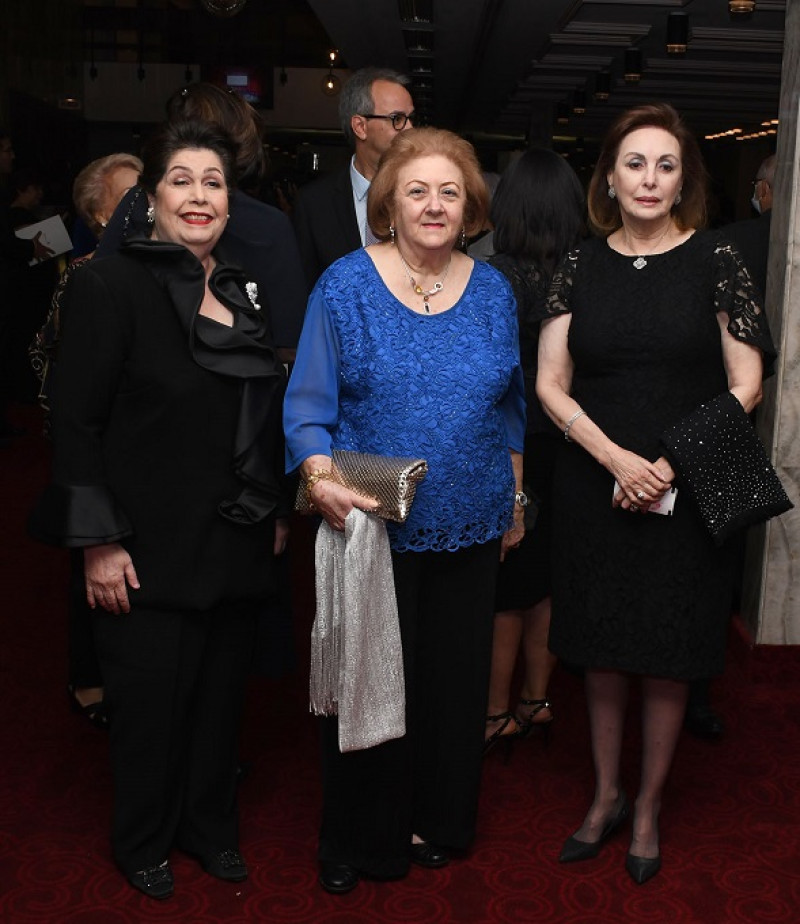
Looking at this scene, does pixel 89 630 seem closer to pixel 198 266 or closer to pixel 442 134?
pixel 198 266

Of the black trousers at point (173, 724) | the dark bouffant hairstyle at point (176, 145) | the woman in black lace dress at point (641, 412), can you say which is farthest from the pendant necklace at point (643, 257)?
the black trousers at point (173, 724)

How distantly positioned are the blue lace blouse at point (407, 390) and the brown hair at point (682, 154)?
0.54 m

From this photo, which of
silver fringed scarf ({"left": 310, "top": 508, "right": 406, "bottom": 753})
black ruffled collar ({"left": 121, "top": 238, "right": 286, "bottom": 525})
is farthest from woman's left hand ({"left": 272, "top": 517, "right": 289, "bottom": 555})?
silver fringed scarf ({"left": 310, "top": 508, "right": 406, "bottom": 753})

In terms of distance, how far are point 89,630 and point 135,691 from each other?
1.01 metres

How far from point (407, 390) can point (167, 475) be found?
1.89 ft

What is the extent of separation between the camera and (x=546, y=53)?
13375 mm

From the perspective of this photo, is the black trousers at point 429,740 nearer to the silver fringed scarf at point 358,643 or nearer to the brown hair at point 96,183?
the silver fringed scarf at point 358,643

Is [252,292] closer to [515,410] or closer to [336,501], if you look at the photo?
[336,501]

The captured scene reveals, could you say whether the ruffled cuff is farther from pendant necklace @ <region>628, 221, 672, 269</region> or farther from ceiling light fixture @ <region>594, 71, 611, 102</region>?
ceiling light fixture @ <region>594, 71, 611, 102</region>

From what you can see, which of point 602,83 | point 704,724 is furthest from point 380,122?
point 602,83

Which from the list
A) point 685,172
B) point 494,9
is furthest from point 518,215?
point 494,9

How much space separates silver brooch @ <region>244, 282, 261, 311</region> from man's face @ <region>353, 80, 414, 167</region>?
128 cm

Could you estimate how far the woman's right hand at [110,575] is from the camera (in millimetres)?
2721

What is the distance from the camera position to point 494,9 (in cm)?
1108
